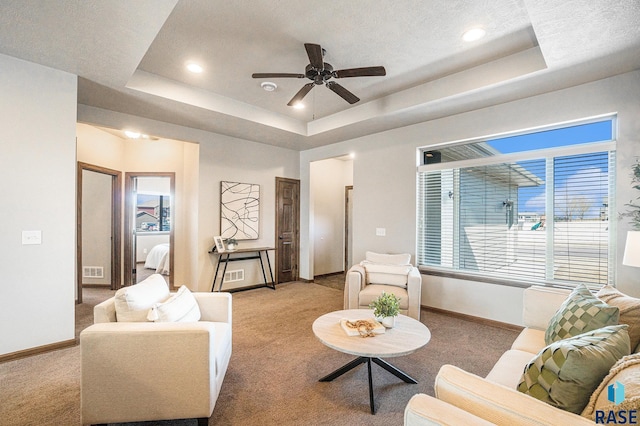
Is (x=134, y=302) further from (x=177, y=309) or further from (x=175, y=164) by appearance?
(x=175, y=164)

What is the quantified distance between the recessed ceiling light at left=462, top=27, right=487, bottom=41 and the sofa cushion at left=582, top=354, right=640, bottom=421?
2613 millimetres

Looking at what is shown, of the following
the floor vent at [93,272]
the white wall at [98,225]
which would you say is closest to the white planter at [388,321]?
the white wall at [98,225]

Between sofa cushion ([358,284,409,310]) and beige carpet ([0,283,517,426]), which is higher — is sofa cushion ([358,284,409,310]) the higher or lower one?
the higher one

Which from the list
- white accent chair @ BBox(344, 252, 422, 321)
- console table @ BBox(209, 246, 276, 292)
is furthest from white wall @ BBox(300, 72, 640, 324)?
console table @ BBox(209, 246, 276, 292)

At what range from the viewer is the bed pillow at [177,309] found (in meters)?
1.92

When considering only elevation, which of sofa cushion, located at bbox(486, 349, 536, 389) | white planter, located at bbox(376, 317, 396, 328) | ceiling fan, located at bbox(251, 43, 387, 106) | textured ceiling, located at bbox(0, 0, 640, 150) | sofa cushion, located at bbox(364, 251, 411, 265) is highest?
textured ceiling, located at bbox(0, 0, 640, 150)

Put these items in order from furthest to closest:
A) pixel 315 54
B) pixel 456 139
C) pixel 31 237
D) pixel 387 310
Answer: pixel 456 139, pixel 31 237, pixel 315 54, pixel 387 310

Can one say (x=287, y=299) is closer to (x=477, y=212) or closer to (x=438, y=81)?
(x=477, y=212)

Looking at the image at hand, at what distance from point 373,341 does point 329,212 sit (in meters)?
5.00

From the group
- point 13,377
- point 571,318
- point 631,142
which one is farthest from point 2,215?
point 631,142

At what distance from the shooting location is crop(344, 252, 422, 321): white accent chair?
3.40m

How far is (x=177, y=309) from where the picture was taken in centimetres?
207

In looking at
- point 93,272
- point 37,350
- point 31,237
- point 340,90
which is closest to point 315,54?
point 340,90

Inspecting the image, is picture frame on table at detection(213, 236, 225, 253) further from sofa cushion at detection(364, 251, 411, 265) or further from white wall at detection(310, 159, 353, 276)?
sofa cushion at detection(364, 251, 411, 265)
